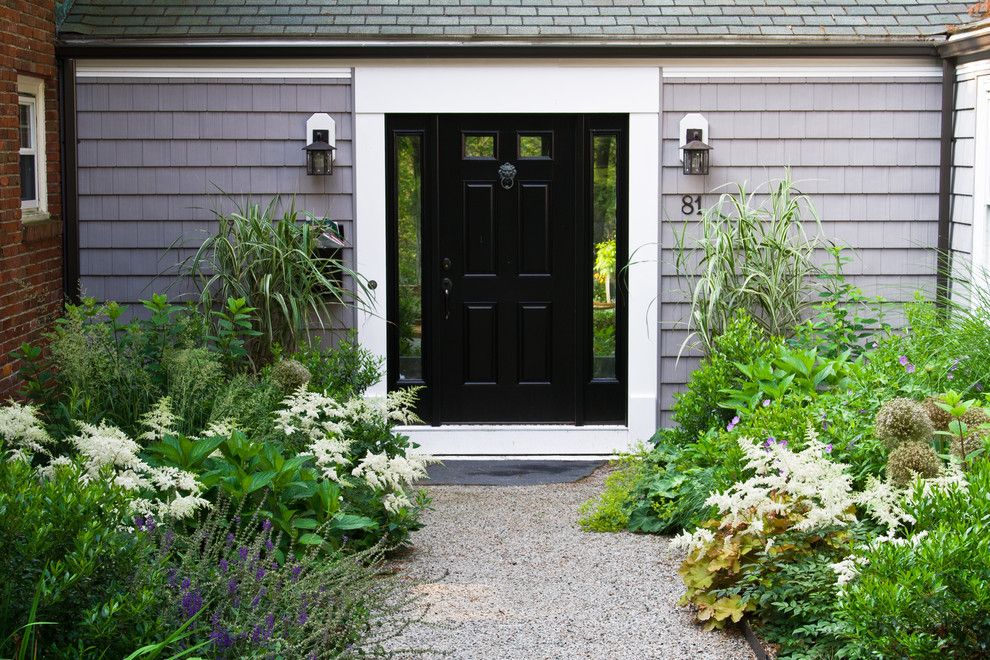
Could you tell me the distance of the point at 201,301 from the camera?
7.39 m

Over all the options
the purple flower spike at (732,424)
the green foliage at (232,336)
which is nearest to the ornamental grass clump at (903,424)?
the purple flower spike at (732,424)

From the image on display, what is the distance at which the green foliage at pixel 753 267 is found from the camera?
24.4ft

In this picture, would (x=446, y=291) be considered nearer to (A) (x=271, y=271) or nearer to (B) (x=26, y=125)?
(A) (x=271, y=271)

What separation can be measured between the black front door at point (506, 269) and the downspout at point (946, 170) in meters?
2.25

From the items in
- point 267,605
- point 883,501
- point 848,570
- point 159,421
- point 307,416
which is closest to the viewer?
point 267,605

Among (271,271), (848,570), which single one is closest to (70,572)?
(848,570)

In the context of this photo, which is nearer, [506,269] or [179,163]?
[179,163]

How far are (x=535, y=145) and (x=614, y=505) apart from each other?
8.99 feet

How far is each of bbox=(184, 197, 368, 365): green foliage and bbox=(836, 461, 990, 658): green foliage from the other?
4.34 metres

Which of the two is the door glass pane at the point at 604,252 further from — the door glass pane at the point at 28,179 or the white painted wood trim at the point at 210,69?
the door glass pane at the point at 28,179

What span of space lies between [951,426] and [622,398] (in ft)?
11.7

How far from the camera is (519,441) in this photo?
8039 mm

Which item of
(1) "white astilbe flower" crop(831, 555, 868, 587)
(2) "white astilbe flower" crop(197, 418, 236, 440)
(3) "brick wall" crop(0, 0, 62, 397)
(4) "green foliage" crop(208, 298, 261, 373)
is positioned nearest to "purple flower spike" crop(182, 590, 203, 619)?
(2) "white astilbe flower" crop(197, 418, 236, 440)

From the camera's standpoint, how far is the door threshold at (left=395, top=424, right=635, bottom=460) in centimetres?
803
